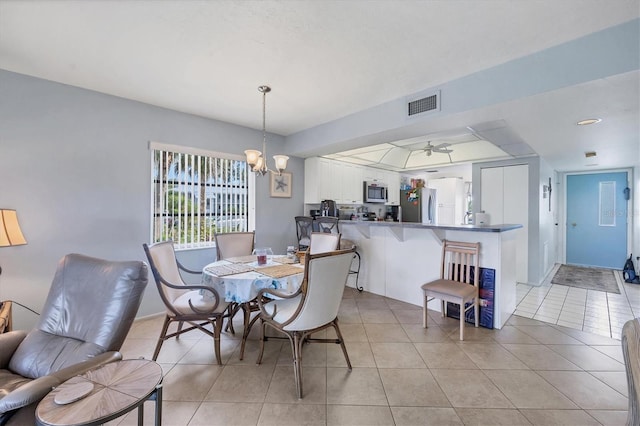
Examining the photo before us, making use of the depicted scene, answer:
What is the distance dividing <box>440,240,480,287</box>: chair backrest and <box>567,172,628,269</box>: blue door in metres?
5.34

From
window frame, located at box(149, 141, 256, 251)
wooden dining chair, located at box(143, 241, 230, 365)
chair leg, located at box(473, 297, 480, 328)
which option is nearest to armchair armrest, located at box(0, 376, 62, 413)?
wooden dining chair, located at box(143, 241, 230, 365)

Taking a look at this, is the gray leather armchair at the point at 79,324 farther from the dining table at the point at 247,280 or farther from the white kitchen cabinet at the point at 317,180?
the white kitchen cabinet at the point at 317,180

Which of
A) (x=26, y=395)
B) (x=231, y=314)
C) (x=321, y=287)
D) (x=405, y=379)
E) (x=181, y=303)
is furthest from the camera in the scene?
(x=231, y=314)

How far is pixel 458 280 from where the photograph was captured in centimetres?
321

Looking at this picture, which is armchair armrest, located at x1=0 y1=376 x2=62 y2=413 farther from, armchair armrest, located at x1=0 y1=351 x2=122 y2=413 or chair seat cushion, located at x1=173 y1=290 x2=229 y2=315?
chair seat cushion, located at x1=173 y1=290 x2=229 y2=315

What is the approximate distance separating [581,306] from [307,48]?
474cm

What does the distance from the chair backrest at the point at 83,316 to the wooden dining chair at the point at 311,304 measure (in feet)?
2.87

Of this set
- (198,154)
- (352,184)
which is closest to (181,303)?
(198,154)

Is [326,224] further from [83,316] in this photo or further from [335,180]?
[83,316]

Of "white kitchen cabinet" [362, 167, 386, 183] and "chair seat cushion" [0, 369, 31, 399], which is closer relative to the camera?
"chair seat cushion" [0, 369, 31, 399]

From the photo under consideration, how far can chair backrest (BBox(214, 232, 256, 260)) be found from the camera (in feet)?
10.8

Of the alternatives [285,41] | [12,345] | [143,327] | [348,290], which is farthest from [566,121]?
[143,327]

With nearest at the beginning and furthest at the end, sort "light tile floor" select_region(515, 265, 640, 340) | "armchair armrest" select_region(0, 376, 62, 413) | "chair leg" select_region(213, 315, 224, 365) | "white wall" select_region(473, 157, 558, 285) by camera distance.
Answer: "armchair armrest" select_region(0, 376, 62, 413) → "chair leg" select_region(213, 315, 224, 365) → "light tile floor" select_region(515, 265, 640, 340) → "white wall" select_region(473, 157, 558, 285)

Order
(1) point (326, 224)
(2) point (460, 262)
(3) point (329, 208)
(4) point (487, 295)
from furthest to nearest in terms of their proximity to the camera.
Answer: (3) point (329, 208) → (1) point (326, 224) → (2) point (460, 262) → (4) point (487, 295)
